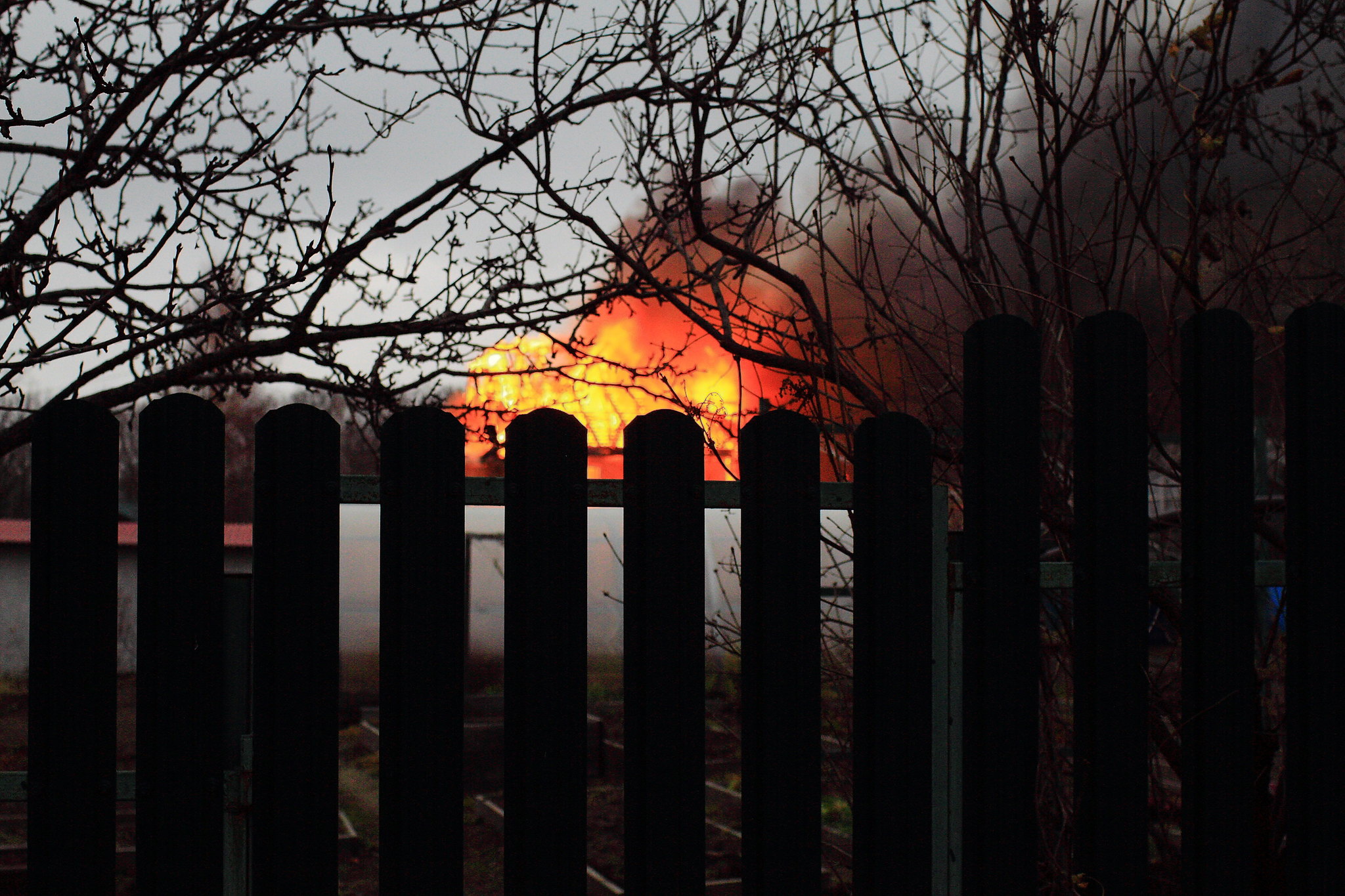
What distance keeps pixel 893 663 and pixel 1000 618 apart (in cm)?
30

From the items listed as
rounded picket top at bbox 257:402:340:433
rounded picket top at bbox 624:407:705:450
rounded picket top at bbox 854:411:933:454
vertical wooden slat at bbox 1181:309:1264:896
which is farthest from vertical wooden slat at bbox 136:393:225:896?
vertical wooden slat at bbox 1181:309:1264:896

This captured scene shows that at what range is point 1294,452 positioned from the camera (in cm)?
294

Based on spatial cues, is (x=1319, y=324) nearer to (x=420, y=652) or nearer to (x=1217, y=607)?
(x=1217, y=607)

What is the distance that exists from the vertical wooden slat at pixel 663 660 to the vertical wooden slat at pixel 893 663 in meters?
0.40

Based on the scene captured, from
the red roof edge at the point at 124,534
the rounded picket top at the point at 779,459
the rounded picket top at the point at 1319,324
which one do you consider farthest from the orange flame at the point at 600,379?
the red roof edge at the point at 124,534

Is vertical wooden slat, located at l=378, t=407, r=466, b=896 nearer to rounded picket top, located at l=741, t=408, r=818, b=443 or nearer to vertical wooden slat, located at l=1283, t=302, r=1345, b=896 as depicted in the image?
rounded picket top, located at l=741, t=408, r=818, b=443

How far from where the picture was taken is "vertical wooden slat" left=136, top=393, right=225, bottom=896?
2275mm

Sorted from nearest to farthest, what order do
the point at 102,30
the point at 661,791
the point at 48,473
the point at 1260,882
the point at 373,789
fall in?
the point at 48,473 → the point at 661,791 → the point at 1260,882 → the point at 102,30 → the point at 373,789

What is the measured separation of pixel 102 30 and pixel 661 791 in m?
3.64

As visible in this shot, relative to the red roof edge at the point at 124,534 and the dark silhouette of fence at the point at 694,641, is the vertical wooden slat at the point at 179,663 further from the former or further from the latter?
the red roof edge at the point at 124,534

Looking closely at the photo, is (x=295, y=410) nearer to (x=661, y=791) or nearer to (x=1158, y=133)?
(x=661, y=791)

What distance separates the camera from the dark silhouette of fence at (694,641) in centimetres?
228

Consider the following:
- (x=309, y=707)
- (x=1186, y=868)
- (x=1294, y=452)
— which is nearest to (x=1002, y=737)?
(x=1186, y=868)

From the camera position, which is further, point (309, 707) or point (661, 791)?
point (661, 791)
